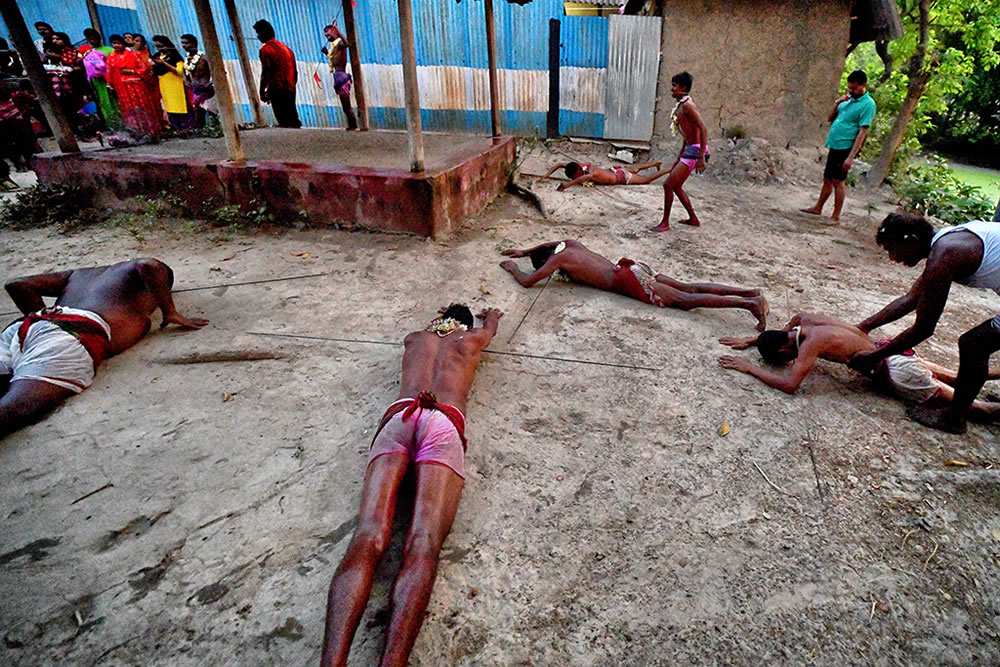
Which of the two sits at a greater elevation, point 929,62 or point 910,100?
point 929,62

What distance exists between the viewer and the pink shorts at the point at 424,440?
2291 mm

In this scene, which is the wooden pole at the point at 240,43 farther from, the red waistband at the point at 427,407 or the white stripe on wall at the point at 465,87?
the red waistband at the point at 427,407

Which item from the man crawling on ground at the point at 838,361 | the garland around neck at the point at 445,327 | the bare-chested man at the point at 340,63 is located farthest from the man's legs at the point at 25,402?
the bare-chested man at the point at 340,63

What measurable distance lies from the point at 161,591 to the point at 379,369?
1.66m

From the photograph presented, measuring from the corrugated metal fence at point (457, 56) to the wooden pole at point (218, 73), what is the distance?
5345 mm

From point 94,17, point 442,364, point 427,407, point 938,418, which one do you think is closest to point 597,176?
point 938,418

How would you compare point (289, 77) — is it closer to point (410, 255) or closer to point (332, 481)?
point (410, 255)

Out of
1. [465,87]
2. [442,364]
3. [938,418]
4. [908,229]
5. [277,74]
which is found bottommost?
[938,418]

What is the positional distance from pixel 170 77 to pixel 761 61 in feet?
31.4

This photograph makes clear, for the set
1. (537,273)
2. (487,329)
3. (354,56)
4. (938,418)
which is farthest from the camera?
(354,56)

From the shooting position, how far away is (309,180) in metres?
5.36

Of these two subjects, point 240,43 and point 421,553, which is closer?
point 421,553

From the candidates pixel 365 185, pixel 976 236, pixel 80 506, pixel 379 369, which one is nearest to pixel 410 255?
pixel 365 185

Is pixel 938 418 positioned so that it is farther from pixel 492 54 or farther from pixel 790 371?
pixel 492 54
